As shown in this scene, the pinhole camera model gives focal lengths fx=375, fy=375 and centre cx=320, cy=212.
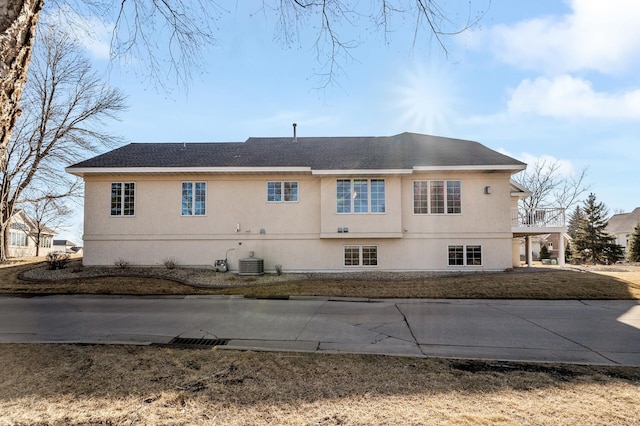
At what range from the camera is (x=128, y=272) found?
52.3ft

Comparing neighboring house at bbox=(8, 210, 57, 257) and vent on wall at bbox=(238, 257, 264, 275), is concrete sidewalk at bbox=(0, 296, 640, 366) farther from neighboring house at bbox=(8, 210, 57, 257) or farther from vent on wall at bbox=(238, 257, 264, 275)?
neighboring house at bbox=(8, 210, 57, 257)

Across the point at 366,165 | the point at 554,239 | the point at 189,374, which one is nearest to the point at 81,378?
the point at 189,374

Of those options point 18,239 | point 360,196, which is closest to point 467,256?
point 360,196

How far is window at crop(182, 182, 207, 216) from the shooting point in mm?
17188

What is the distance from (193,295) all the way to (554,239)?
59672mm

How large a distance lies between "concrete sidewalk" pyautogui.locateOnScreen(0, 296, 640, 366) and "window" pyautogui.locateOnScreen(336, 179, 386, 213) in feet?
18.8

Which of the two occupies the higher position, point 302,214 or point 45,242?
point 302,214

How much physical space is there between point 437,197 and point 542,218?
5.52m

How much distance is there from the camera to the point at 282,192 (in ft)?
56.4

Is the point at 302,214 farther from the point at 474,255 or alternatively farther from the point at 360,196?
the point at 474,255

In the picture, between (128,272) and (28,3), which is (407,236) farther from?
(28,3)

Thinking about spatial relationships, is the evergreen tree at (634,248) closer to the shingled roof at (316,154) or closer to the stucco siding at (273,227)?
the shingled roof at (316,154)

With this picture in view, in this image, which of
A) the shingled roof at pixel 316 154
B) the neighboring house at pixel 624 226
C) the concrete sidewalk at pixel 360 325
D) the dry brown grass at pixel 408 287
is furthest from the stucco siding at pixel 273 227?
the neighboring house at pixel 624 226

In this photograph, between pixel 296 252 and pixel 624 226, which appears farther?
pixel 624 226
